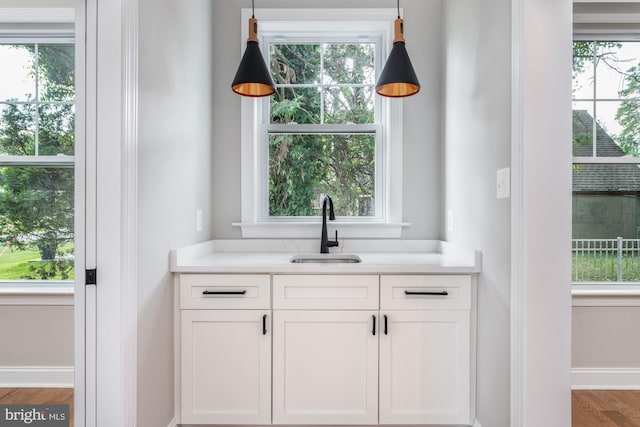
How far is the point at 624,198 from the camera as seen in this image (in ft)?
7.97

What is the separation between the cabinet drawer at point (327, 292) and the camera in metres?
1.75

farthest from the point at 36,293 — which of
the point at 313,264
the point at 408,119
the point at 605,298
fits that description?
the point at 605,298

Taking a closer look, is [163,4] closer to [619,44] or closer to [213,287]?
[213,287]

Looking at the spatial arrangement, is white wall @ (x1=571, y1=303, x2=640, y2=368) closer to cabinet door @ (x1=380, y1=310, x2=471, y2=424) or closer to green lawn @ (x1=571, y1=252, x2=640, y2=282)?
green lawn @ (x1=571, y1=252, x2=640, y2=282)

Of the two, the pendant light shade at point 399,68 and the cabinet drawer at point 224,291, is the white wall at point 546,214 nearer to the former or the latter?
the pendant light shade at point 399,68

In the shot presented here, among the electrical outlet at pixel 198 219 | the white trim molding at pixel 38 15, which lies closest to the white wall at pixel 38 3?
the white trim molding at pixel 38 15

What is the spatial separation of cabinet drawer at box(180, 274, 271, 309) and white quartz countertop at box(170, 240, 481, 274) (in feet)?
0.12

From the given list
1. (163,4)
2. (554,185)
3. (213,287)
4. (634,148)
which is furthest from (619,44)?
(213,287)

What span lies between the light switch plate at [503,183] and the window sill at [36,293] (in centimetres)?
166

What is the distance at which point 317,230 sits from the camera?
2.43m

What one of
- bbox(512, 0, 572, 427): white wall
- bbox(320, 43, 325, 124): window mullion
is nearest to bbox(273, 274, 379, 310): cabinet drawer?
bbox(512, 0, 572, 427): white wall

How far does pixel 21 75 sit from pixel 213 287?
43.6 inches

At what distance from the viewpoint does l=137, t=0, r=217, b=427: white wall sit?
1.49 m

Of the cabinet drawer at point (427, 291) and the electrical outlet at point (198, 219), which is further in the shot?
the electrical outlet at point (198, 219)
